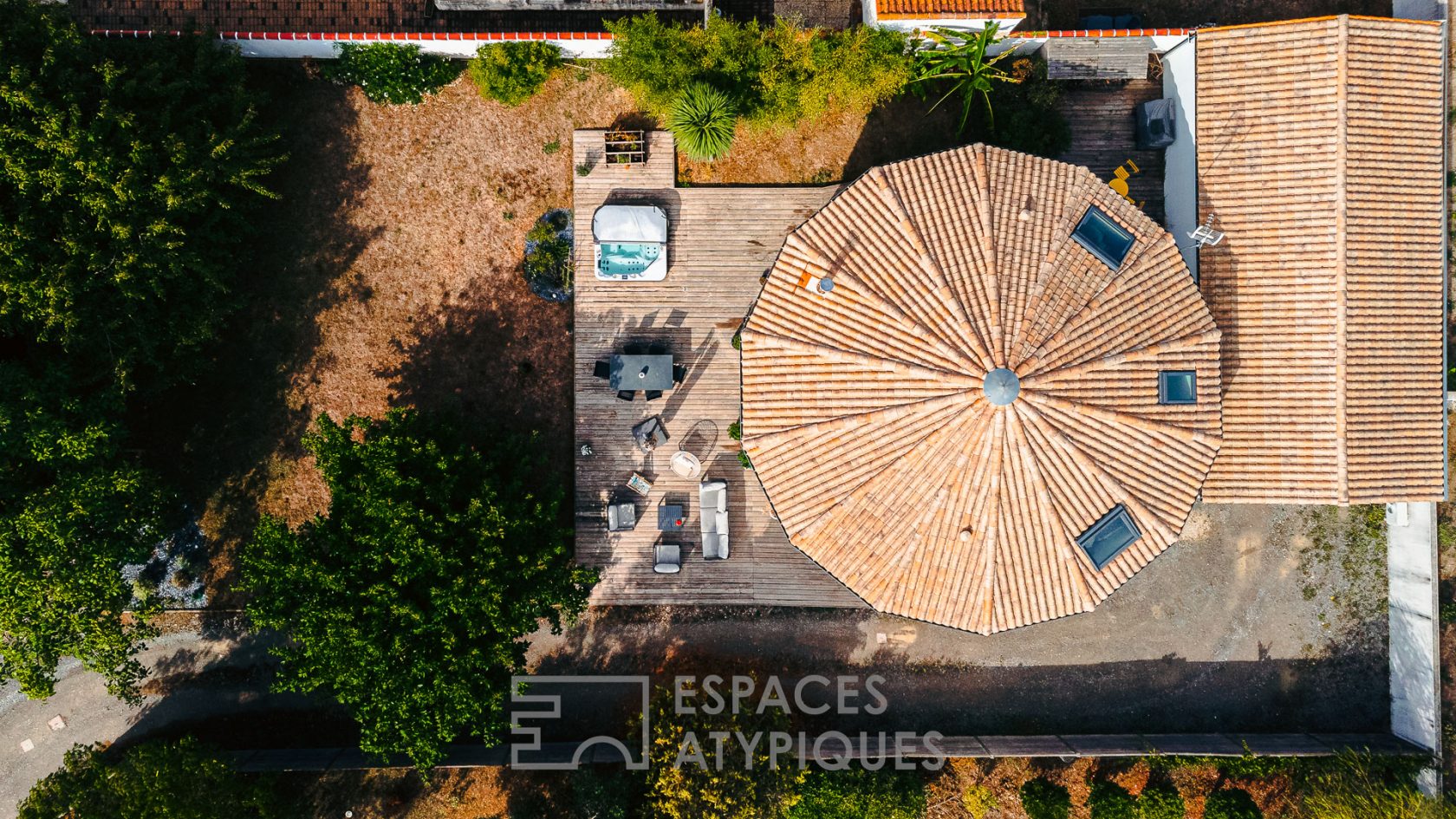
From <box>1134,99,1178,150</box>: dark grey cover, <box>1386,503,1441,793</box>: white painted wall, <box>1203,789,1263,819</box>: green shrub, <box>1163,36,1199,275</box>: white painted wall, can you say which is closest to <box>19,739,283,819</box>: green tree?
<box>1203,789,1263,819</box>: green shrub

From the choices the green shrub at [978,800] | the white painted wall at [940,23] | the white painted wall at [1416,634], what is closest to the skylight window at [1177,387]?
the white painted wall at [940,23]

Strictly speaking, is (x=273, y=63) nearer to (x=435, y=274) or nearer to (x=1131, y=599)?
(x=435, y=274)

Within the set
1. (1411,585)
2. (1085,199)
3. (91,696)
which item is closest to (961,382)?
(1085,199)

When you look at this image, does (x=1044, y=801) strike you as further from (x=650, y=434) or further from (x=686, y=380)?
(x=686, y=380)

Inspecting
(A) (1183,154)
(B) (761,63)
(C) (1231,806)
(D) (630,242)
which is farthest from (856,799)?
(B) (761,63)

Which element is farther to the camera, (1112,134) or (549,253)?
(549,253)

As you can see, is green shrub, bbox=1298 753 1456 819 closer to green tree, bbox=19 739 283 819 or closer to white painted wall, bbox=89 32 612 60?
green tree, bbox=19 739 283 819
